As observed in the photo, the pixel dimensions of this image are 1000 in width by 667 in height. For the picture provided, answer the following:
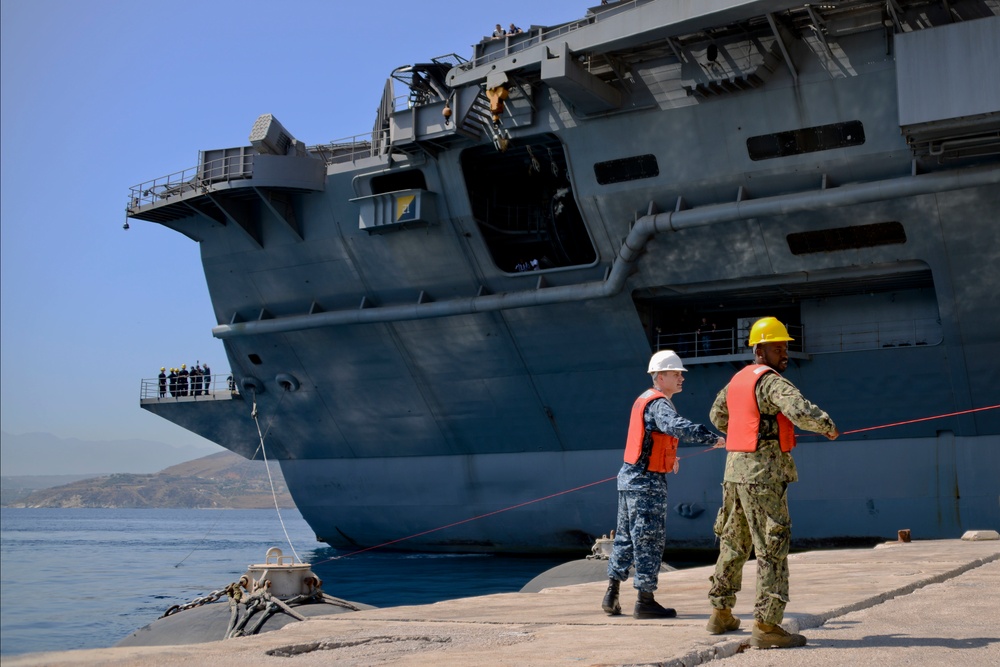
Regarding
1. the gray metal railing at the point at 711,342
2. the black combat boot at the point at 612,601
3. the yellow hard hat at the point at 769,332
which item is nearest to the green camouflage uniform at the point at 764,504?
the yellow hard hat at the point at 769,332

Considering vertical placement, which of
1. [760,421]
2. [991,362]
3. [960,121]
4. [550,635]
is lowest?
[550,635]

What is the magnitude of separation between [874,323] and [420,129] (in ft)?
28.5

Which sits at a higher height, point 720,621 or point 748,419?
point 748,419

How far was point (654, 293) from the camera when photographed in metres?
18.8

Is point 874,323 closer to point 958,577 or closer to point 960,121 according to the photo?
point 960,121

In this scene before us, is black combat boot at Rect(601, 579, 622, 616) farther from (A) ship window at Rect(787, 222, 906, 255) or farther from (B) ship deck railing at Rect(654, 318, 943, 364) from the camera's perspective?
(B) ship deck railing at Rect(654, 318, 943, 364)

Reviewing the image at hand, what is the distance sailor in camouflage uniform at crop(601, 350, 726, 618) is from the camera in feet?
19.3

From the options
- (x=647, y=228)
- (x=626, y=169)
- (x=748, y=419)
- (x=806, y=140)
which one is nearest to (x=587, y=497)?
(x=647, y=228)

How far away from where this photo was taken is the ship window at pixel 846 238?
16312mm

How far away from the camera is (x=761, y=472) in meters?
4.77

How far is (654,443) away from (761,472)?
1.27 metres

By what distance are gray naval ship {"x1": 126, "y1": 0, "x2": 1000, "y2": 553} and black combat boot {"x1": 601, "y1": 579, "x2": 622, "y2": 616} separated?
1039cm

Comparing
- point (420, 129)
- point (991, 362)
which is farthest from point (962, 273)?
point (420, 129)

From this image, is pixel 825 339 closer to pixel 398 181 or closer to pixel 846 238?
pixel 846 238
